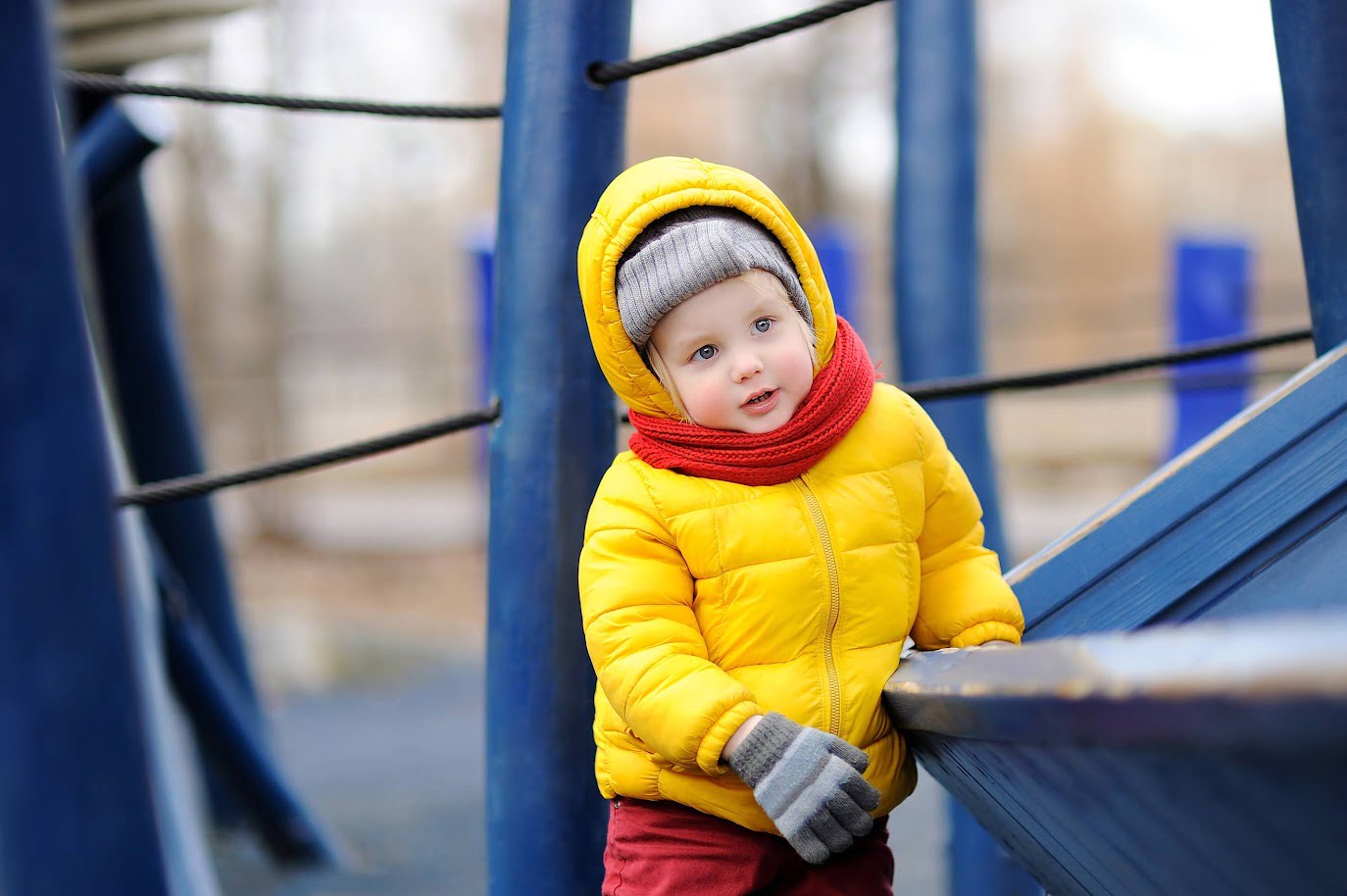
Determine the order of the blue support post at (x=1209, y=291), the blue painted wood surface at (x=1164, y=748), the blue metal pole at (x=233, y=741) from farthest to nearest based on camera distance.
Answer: the blue support post at (x=1209, y=291)
the blue metal pole at (x=233, y=741)
the blue painted wood surface at (x=1164, y=748)

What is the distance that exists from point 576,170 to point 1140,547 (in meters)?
0.61

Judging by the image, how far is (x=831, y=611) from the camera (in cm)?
105

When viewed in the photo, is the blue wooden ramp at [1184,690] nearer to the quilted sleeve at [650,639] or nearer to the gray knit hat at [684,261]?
the quilted sleeve at [650,639]

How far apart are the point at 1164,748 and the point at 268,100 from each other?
1.09 m

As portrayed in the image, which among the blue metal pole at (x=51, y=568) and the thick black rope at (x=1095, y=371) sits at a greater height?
the thick black rope at (x=1095, y=371)

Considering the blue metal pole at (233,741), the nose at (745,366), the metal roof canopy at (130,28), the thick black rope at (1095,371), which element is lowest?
the blue metal pole at (233,741)

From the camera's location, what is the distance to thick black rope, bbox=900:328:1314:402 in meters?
1.46

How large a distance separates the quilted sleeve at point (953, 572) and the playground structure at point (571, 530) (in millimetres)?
82

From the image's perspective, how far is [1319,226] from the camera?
52.1 inches

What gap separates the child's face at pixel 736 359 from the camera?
3.47 feet

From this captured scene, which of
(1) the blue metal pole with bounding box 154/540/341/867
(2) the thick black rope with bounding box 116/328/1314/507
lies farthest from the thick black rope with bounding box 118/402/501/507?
(1) the blue metal pole with bounding box 154/540/341/867

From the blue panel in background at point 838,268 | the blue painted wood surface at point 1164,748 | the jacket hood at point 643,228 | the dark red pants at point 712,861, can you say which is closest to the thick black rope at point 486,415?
the jacket hood at point 643,228

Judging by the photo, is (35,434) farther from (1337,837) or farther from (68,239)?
(1337,837)

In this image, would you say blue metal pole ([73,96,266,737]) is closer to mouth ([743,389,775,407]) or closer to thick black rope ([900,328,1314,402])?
thick black rope ([900,328,1314,402])
